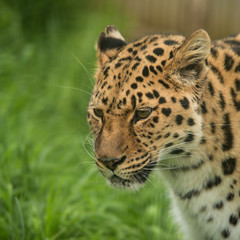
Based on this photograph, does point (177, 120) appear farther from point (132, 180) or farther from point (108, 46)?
point (108, 46)

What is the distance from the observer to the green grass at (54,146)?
20.5ft

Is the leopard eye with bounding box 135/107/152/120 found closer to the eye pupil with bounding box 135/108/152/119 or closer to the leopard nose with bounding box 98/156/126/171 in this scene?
the eye pupil with bounding box 135/108/152/119

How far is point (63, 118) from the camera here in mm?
9227

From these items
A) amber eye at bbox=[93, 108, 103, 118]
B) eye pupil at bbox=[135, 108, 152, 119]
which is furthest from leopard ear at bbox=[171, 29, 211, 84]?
amber eye at bbox=[93, 108, 103, 118]

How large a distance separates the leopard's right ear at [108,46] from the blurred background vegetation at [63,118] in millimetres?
200

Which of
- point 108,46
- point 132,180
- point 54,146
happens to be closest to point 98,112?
point 132,180

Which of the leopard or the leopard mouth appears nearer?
→ the leopard

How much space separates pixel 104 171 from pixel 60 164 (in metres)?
2.93

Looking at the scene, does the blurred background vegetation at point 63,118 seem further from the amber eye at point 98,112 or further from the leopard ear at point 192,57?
the leopard ear at point 192,57

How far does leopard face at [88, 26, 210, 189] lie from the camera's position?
4.66 meters

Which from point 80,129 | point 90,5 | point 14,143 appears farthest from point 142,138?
point 90,5

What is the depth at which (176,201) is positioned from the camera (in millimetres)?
5441

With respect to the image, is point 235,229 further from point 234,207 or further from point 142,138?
point 142,138

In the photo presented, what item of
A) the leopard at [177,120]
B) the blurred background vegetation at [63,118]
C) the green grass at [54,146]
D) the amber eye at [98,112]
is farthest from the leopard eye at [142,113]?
the blurred background vegetation at [63,118]
